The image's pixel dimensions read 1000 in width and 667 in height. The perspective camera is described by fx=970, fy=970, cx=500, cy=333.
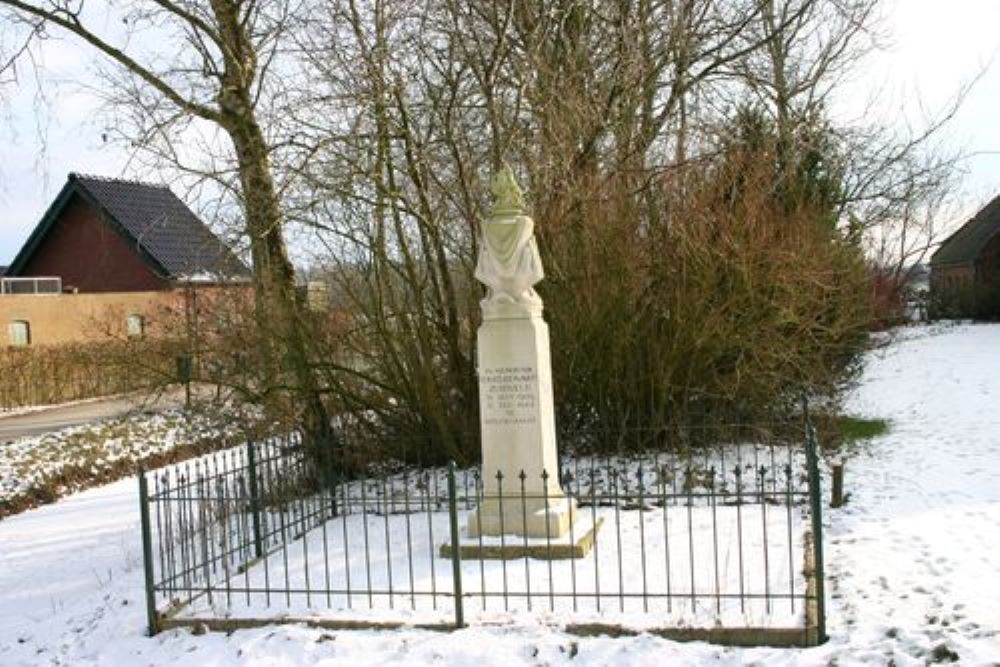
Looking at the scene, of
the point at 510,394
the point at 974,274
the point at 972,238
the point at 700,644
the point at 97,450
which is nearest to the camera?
the point at 700,644

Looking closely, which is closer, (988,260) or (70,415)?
(70,415)

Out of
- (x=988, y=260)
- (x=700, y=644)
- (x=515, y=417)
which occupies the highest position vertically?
(x=988, y=260)

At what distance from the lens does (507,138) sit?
34.5 feet

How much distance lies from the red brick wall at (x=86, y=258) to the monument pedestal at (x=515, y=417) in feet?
87.2

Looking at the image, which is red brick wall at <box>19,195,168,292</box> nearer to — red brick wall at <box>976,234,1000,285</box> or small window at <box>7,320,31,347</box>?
small window at <box>7,320,31,347</box>

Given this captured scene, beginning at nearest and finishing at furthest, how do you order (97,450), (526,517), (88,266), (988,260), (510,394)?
1. (526,517)
2. (510,394)
3. (97,450)
4. (88,266)
5. (988,260)

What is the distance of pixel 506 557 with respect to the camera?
7.61 m

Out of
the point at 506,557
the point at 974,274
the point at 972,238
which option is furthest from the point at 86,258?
the point at 972,238

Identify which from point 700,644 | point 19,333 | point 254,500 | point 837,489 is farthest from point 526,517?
point 19,333

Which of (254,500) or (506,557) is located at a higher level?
(254,500)

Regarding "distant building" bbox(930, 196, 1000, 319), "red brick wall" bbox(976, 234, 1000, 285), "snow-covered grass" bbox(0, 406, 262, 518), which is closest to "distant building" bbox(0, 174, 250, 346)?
"snow-covered grass" bbox(0, 406, 262, 518)

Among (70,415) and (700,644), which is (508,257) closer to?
(700,644)

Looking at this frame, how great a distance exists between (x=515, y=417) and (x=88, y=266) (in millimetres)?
29908

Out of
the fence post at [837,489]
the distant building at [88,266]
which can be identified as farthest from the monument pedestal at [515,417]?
the distant building at [88,266]
